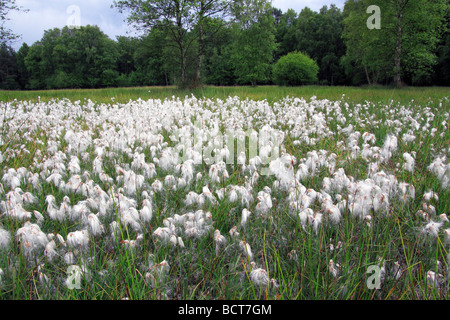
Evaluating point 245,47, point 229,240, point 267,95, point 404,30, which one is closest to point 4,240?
A: point 229,240

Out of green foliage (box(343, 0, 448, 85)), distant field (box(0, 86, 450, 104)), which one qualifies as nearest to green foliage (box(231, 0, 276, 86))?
green foliage (box(343, 0, 448, 85))

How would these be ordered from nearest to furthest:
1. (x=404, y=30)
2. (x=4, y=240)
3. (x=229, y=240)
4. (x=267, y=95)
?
(x=4, y=240), (x=229, y=240), (x=267, y=95), (x=404, y=30)

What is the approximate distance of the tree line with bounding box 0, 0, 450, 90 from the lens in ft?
73.6

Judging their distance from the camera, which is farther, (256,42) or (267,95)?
(256,42)

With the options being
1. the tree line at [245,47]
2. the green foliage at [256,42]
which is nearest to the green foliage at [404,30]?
the tree line at [245,47]

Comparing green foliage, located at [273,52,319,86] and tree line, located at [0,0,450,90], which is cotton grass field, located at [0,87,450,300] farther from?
green foliage, located at [273,52,319,86]

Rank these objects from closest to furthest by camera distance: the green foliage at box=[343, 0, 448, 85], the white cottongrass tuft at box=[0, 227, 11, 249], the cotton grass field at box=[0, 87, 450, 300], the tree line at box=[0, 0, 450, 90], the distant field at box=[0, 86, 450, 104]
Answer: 1. the cotton grass field at box=[0, 87, 450, 300]
2. the white cottongrass tuft at box=[0, 227, 11, 249]
3. the distant field at box=[0, 86, 450, 104]
4. the tree line at box=[0, 0, 450, 90]
5. the green foliage at box=[343, 0, 448, 85]

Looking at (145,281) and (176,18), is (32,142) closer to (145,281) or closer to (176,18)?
(145,281)

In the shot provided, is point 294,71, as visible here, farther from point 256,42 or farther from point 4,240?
point 4,240

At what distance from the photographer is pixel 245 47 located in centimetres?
Answer: 4128

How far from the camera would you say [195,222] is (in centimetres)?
205

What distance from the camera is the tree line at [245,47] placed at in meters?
22.4

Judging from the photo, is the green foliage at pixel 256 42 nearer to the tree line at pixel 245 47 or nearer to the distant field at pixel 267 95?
the tree line at pixel 245 47
